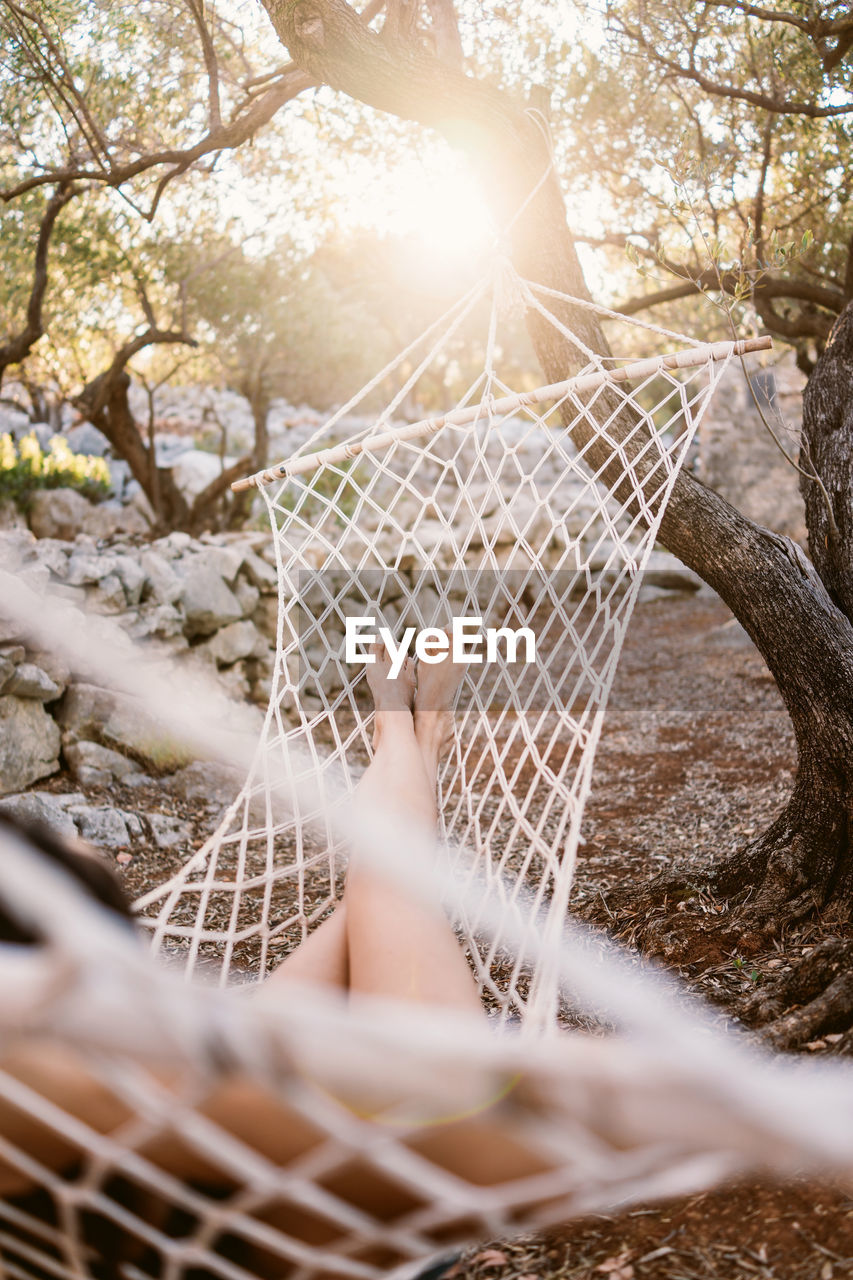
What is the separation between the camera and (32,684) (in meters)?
2.73

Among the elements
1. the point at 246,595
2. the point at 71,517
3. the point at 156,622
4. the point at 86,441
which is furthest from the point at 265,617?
the point at 86,441

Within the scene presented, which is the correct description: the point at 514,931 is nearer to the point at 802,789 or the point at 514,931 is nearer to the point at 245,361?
the point at 802,789

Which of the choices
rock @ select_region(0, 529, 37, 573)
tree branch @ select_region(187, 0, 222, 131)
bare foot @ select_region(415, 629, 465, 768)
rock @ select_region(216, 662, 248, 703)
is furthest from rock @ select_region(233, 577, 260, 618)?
bare foot @ select_region(415, 629, 465, 768)

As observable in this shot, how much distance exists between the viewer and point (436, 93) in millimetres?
1849

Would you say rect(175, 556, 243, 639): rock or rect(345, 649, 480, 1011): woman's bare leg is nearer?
rect(345, 649, 480, 1011): woman's bare leg

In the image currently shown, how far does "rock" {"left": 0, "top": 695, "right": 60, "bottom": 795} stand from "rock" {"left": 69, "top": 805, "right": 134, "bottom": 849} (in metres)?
0.23

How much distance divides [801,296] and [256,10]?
192 centimetres

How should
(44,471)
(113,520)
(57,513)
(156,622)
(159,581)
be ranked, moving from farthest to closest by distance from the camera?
(113,520) → (44,471) → (57,513) → (159,581) → (156,622)

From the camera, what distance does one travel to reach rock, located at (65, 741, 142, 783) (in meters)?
2.78

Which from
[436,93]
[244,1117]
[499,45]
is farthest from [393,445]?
[499,45]

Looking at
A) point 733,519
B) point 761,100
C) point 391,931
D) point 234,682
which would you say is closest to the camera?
point 391,931

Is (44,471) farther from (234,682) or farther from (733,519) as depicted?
(733,519)

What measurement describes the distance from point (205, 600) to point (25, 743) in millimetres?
1086

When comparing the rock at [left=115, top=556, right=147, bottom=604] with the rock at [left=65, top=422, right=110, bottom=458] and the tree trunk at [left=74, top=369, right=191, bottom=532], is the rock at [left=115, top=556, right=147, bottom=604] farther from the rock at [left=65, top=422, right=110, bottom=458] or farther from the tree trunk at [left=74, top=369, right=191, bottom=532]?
the rock at [left=65, top=422, right=110, bottom=458]
